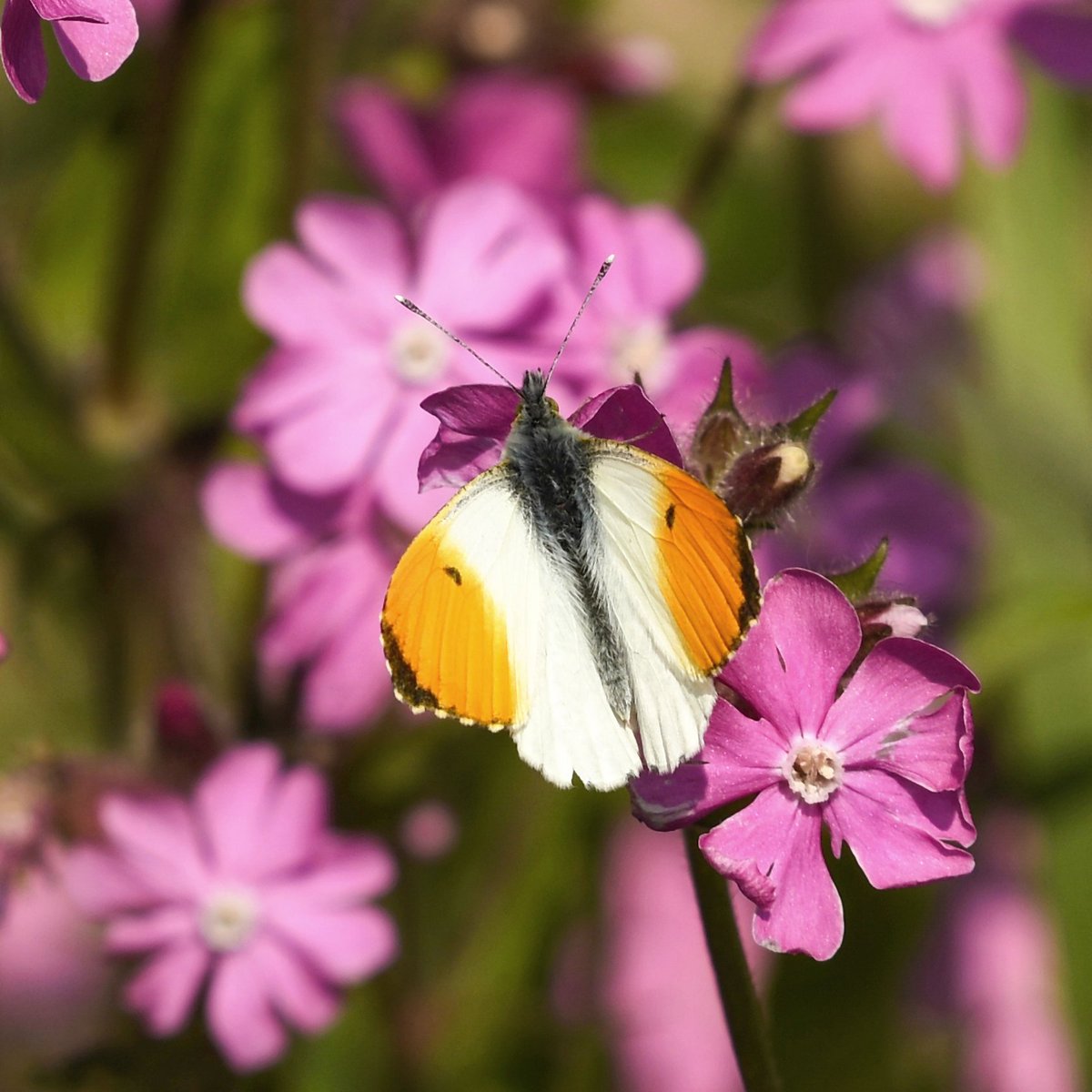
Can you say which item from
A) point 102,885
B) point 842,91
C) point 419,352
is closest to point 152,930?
point 102,885

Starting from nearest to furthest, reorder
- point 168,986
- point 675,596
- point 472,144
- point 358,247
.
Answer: point 675,596 → point 168,986 → point 358,247 → point 472,144

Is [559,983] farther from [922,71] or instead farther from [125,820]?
[922,71]

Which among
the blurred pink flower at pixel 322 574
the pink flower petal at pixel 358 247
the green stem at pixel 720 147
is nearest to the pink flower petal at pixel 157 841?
the blurred pink flower at pixel 322 574

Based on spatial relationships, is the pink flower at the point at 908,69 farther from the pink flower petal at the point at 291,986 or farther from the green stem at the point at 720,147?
the pink flower petal at the point at 291,986

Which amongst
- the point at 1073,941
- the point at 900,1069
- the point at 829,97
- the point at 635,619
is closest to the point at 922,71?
the point at 829,97

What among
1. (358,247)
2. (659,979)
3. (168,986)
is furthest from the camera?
(659,979)

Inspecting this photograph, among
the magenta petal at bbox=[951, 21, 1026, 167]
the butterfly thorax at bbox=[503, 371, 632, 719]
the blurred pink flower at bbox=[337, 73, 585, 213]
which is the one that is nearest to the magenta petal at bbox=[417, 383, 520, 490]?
the butterfly thorax at bbox=[503, 371, 632, 719]

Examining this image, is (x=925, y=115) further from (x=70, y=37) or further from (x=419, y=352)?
(x=70, y=37)
